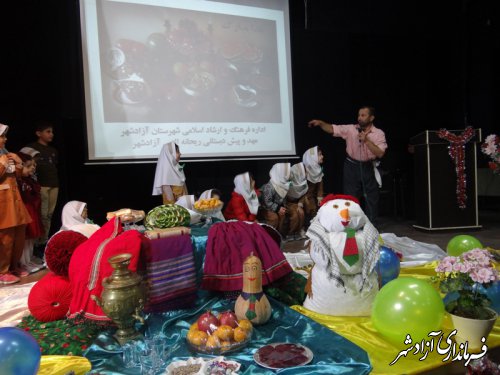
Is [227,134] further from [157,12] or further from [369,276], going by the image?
[369,276]

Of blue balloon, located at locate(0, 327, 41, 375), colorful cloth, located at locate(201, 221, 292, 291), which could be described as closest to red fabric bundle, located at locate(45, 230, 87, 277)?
colorful cloth, located at locate(201, 221, 292, 291)

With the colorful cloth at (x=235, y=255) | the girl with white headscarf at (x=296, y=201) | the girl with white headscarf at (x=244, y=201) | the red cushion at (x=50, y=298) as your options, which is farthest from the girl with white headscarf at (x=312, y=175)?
the red cushion at (x=50, y=298)

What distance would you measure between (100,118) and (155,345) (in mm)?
3360

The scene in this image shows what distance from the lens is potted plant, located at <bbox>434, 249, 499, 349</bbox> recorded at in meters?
1.78

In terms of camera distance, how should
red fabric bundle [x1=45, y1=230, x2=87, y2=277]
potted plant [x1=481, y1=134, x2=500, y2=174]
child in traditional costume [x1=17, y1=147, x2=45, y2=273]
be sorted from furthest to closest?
potted plant [x1=481, y1=134, x2=500, y2=174]
child in traditional costume [x1=17, y1=147, x2=45, y2=273]
red fabric bundle [x1=45, y1=230, x2=87, y2=277]

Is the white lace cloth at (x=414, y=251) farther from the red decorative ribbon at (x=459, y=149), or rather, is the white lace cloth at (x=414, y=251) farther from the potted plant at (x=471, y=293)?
the potted plant at (x=471, y=293)

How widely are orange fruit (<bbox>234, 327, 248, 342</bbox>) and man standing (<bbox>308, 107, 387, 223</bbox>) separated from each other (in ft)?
10.7

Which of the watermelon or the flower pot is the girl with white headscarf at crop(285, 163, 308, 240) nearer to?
the watermelon

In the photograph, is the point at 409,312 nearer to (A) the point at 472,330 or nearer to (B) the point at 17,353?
(A) the point at 472,330

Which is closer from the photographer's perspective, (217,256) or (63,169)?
(217,256)

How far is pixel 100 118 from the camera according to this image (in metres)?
4.46

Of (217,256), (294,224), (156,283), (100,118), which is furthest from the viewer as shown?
(294,224)

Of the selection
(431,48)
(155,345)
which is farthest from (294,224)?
(431,48)

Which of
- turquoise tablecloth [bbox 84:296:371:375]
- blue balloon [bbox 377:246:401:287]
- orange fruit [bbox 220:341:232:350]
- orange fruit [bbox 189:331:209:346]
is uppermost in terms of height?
blue balloon [bbox 377:246:401:287]
